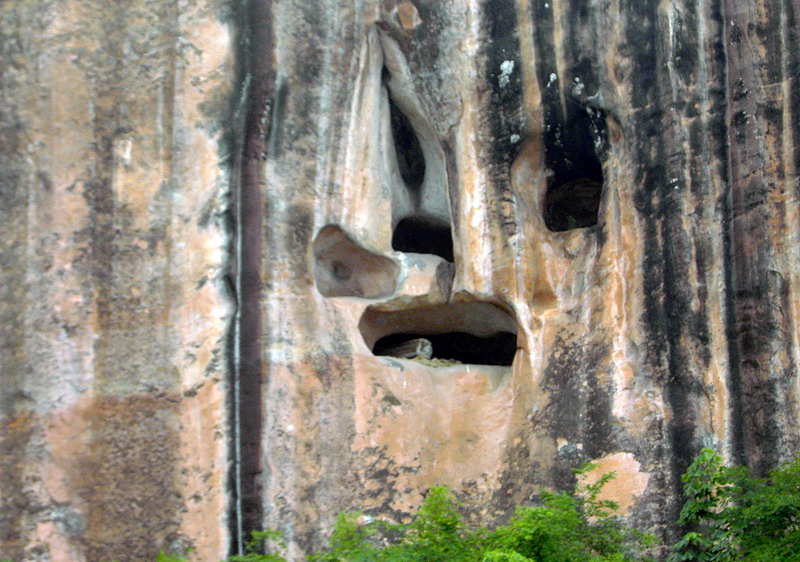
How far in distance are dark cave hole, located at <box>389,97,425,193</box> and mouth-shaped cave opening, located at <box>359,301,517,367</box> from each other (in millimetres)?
876

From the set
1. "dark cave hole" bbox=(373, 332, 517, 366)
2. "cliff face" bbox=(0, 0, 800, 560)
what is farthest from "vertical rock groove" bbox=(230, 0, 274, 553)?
"dark cave hole" bbox=(373, 332, 517, 366)

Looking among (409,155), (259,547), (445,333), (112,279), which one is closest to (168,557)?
(259,547)

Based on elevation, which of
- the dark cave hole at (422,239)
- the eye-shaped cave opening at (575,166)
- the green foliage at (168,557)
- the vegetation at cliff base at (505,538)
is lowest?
the green foliage at (168,557)

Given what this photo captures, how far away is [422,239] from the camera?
8.38 metres

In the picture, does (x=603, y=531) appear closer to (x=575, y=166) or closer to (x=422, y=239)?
(x=575, y=166)

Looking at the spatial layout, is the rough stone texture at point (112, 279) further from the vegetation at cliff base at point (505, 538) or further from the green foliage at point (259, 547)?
the vegetation at cliff base at point (505, 538)

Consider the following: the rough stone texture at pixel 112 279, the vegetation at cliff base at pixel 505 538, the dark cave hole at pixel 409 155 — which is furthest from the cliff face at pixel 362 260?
the vegetation at cliff base at pixel 505 538

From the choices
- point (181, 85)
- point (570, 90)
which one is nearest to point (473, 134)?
point (570, 90)

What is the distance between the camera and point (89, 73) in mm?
7012

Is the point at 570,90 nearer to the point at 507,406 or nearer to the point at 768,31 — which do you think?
the point at 768,31

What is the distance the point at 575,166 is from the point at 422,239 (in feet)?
4.18

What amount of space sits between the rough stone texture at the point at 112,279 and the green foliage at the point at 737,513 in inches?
101

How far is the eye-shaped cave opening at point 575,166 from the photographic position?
7.41m

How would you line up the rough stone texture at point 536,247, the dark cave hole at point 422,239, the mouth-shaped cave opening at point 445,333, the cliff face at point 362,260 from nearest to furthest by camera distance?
the cliff face at point 362,260 < the rough stone texture at point 536,247 < the mouth-shaped cave opening at point 445,333 < the dark cave hole at point 422,239
